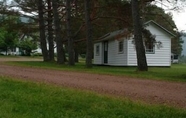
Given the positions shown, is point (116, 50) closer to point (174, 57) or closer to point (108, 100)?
point (108, 100)

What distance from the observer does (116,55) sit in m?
30.6

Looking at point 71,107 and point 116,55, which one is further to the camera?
point 116,55

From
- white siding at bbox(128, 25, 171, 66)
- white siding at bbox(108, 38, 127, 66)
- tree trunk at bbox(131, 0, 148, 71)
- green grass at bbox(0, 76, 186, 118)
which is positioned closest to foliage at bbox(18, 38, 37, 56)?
white siding at bbox(108, 38, 127, 66)

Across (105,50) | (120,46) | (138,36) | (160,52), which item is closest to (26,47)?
(105,50)

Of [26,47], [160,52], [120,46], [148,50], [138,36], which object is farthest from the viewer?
[26,47]

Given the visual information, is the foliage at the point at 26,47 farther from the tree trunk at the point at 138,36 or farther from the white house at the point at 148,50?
the tree trunk at the point at 138,36

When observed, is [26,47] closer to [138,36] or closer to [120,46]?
[120,46]

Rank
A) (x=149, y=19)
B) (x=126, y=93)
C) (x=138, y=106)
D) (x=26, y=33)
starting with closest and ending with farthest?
(x=138, y=106)
(x=126, y=93)
(x=149, y=19)
(x=26, y=33)

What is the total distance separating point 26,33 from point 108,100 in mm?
25950

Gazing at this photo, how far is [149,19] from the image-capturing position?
94.6 feet

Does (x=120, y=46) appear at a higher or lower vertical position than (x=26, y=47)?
lower

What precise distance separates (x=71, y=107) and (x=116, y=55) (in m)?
23.9

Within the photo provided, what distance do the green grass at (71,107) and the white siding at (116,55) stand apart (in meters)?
20.7

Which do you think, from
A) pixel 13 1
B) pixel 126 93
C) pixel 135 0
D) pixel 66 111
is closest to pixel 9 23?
pixel 13 1
